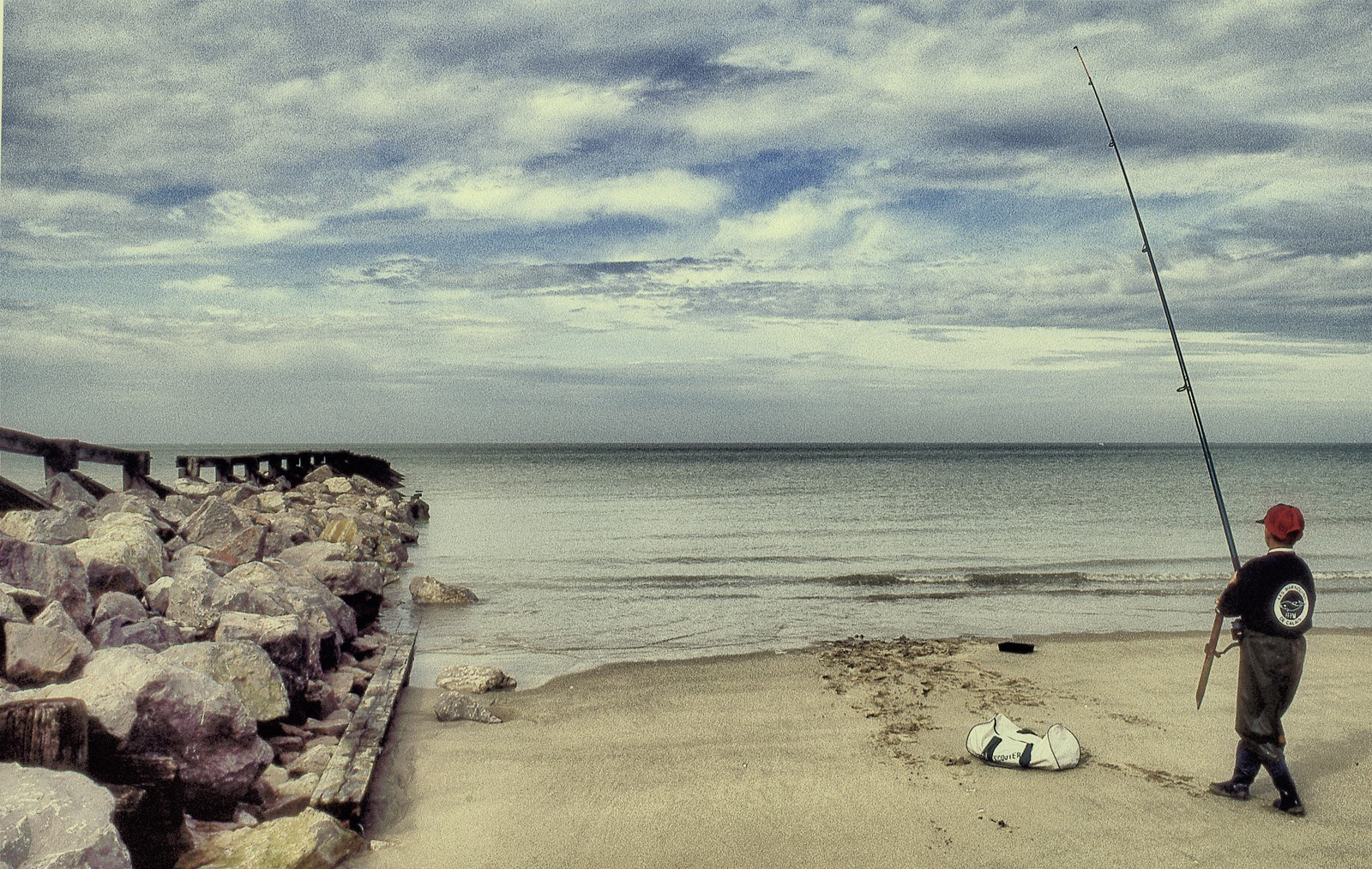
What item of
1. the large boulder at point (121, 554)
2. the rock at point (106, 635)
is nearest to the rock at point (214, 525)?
the large boulder at point (121, 554)

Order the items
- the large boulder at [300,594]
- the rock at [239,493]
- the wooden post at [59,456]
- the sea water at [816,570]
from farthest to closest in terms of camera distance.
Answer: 1. the rock at [239,493]
2. the sea water at [816,570]
3. the wooden post at [59,456]
4. the large boulder at [300,594]

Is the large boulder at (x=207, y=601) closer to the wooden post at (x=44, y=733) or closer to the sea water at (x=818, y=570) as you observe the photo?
the sea water at (x=818, y=570)

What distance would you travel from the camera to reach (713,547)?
768 inches

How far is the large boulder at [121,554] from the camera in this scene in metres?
6.75

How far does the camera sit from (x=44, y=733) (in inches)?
152

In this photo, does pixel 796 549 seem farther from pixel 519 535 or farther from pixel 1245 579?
pixel 1245 579

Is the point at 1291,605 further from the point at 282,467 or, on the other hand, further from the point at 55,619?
the point at 282,467

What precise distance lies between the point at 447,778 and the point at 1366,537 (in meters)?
21.9

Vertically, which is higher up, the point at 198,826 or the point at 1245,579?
the point at 1245,579

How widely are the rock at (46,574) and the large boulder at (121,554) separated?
2.20 feet

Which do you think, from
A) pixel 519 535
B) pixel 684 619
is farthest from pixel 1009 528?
pixel 684 619

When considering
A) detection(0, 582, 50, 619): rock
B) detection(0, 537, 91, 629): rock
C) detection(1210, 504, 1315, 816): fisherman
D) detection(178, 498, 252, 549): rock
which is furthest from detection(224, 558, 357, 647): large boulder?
detection(1210, 504, 1315, 816): fisherman

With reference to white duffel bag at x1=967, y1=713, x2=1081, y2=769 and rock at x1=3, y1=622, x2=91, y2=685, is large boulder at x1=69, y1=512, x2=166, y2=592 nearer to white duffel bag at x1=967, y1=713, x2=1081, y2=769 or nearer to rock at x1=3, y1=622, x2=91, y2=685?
rock at x1=3, y1=622, x2=91, y2=685

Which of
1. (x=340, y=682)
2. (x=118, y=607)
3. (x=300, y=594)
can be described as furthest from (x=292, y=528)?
(x=118, y=607)
